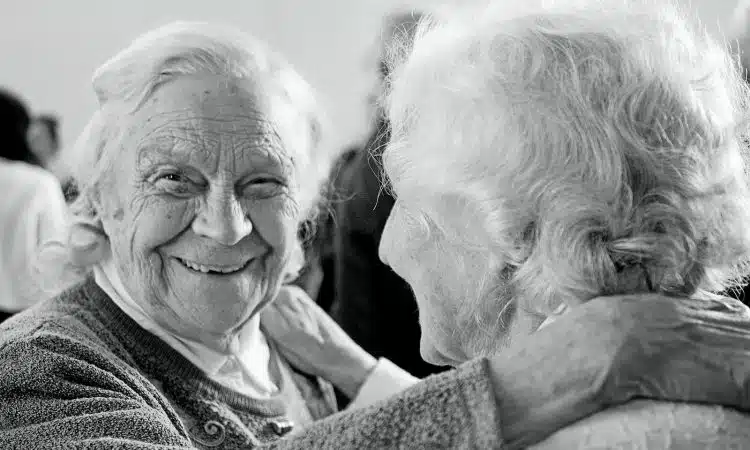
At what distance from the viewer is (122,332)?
5.99 ft

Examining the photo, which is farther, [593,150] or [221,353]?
[221,353]

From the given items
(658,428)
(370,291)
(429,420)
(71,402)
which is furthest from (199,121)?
(370,291)

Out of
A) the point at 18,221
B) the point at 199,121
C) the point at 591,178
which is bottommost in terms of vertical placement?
the point at 18,221

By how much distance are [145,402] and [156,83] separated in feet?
2.00

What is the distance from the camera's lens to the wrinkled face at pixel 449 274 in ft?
4.70

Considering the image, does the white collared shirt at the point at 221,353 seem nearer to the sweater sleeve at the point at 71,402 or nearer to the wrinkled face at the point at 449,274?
the sweater sleeve at the point at 71,402

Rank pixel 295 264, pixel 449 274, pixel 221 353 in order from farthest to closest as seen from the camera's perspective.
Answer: pixel 295 264, pixel 221 353, pixel 449 274

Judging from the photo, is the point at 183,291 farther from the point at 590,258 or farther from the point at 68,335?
the point at 590,258

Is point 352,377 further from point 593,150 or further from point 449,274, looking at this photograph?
point 593,150

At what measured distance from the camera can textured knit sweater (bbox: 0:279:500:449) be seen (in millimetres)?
1189

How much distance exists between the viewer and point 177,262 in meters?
1.87

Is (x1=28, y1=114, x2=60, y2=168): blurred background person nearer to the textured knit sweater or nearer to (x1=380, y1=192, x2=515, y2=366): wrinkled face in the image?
the textured knit sweater

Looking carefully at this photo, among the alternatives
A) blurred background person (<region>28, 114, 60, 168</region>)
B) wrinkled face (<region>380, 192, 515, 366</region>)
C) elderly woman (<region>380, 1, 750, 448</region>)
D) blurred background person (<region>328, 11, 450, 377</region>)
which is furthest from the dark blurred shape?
elderly woman (<region>380, 1, 750, 448</region>)

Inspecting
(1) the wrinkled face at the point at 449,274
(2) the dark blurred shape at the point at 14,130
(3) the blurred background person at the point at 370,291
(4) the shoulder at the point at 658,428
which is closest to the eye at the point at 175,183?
(1) the wrinkled face at the point at 449,274
